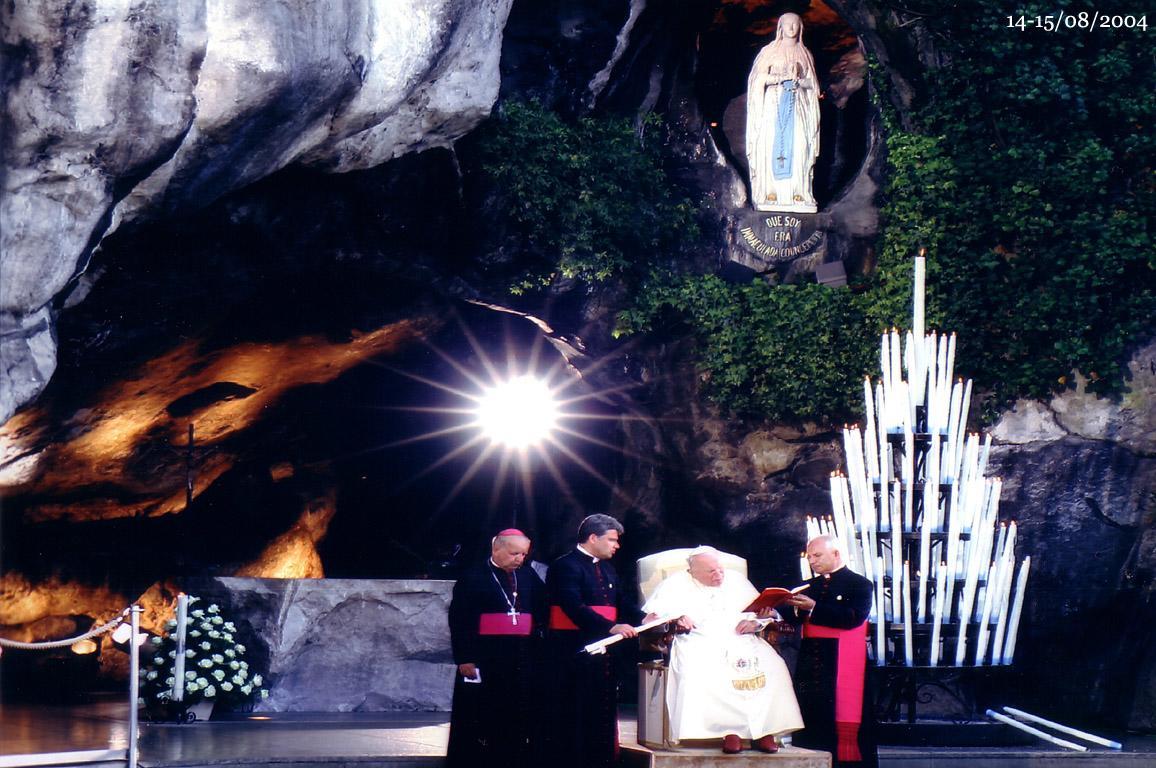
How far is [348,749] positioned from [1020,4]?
26.5 feet

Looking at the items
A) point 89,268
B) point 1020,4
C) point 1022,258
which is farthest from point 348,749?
point 1020,4

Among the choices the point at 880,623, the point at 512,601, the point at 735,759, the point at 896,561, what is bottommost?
the point at 735,759

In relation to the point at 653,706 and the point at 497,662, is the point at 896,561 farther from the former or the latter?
the point at 497,662

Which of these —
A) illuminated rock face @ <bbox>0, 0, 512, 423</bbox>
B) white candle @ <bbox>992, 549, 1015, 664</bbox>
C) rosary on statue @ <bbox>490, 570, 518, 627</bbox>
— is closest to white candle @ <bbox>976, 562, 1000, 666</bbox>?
white candle @ <bbox>992, 549, 1015, 664</bbox>

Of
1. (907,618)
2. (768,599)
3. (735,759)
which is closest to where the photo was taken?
(735,759)

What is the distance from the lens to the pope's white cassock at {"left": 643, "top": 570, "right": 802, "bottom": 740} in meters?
8.12

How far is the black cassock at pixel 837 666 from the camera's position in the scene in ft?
27.6

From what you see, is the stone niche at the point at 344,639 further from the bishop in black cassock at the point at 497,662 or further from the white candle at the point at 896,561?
the white candle at the point at 896,561

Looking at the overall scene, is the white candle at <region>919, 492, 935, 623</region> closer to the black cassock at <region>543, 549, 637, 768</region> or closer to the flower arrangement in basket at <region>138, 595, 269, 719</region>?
the black cassock at <region>543, 549, 637, 768</region>

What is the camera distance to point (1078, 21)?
1219 centimetres

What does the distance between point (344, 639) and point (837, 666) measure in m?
4.99

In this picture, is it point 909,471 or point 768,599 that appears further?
point 909,471

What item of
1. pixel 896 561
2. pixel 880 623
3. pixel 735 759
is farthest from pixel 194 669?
pixel 896 561

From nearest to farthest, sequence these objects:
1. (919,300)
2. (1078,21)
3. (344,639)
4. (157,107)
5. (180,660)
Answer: (157,107), (919,300), (180,660), (344,639), (1078,21)
